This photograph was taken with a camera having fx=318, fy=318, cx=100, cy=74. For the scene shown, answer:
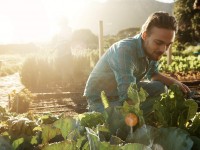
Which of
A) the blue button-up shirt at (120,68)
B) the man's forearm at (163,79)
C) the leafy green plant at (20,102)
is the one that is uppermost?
the blue button-up shirt at (120,68)

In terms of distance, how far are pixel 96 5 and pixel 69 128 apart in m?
143

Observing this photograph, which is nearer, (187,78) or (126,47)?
(126,47)

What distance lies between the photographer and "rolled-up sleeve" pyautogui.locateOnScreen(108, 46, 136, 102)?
2.69 meters

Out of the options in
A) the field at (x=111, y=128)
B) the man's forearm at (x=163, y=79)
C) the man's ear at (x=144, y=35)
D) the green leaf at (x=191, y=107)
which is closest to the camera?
the field at (x=111, y=128)

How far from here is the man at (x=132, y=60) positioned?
2814 millimetres

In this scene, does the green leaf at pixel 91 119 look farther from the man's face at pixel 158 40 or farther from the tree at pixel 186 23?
the tree at pixel 186 23

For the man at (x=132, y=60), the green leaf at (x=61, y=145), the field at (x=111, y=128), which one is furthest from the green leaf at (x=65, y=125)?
the man at (x=132, y=60)

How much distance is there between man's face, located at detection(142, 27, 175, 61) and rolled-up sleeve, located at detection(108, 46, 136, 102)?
0.20 metres

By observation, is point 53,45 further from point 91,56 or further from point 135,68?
point 135,68

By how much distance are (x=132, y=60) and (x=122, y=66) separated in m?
0.20

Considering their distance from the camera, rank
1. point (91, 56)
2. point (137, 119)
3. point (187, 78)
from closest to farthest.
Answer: point (137, 119), point (187, 78), point (91, 56)

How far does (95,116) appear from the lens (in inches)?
45.8

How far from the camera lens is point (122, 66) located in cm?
284

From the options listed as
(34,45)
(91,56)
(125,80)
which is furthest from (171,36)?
(34,45)
